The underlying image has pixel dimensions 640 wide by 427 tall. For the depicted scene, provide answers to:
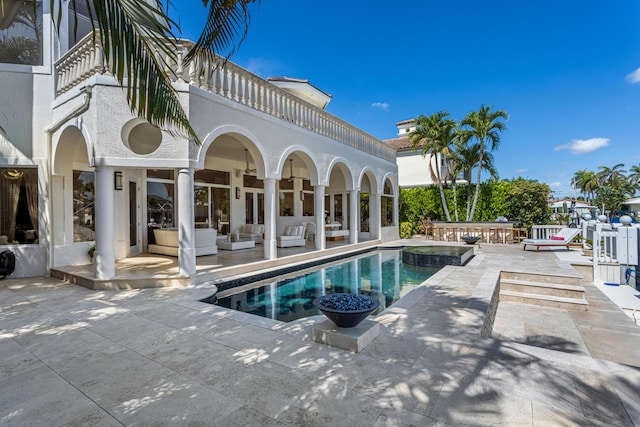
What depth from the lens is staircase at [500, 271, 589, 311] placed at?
8.22 metres

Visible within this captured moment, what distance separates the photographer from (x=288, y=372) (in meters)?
3.59

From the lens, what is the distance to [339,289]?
8938 millimetres

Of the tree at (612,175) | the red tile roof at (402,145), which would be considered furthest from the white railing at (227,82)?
the tree at (612,175)

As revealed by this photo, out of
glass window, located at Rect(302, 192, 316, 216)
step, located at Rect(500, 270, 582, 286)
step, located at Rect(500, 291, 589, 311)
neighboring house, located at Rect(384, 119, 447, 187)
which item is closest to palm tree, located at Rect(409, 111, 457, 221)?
neighboring house, located at Rect(384, 119, 447, 187)

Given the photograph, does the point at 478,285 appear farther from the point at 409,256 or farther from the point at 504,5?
the point at 504,5

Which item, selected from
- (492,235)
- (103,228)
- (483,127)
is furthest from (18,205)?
(483,127)

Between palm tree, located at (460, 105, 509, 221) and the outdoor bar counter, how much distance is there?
2360 mm

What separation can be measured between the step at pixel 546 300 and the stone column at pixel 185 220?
8.64 metres

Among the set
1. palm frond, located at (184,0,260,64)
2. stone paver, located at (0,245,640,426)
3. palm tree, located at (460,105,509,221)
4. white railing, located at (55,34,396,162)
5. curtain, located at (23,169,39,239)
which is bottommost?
stone paver, located at (0,245,640,426)

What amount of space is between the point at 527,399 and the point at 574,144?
13059 centimetres

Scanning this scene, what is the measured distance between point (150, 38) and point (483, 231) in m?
19.3

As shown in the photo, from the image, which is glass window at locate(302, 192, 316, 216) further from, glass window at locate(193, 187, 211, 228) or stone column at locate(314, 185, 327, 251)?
glass window at locate(193, 187, 211, 228)

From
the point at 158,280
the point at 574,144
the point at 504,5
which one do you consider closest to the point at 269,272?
the point at 158,280

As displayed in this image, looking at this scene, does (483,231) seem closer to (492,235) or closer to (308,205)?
(492,235)
